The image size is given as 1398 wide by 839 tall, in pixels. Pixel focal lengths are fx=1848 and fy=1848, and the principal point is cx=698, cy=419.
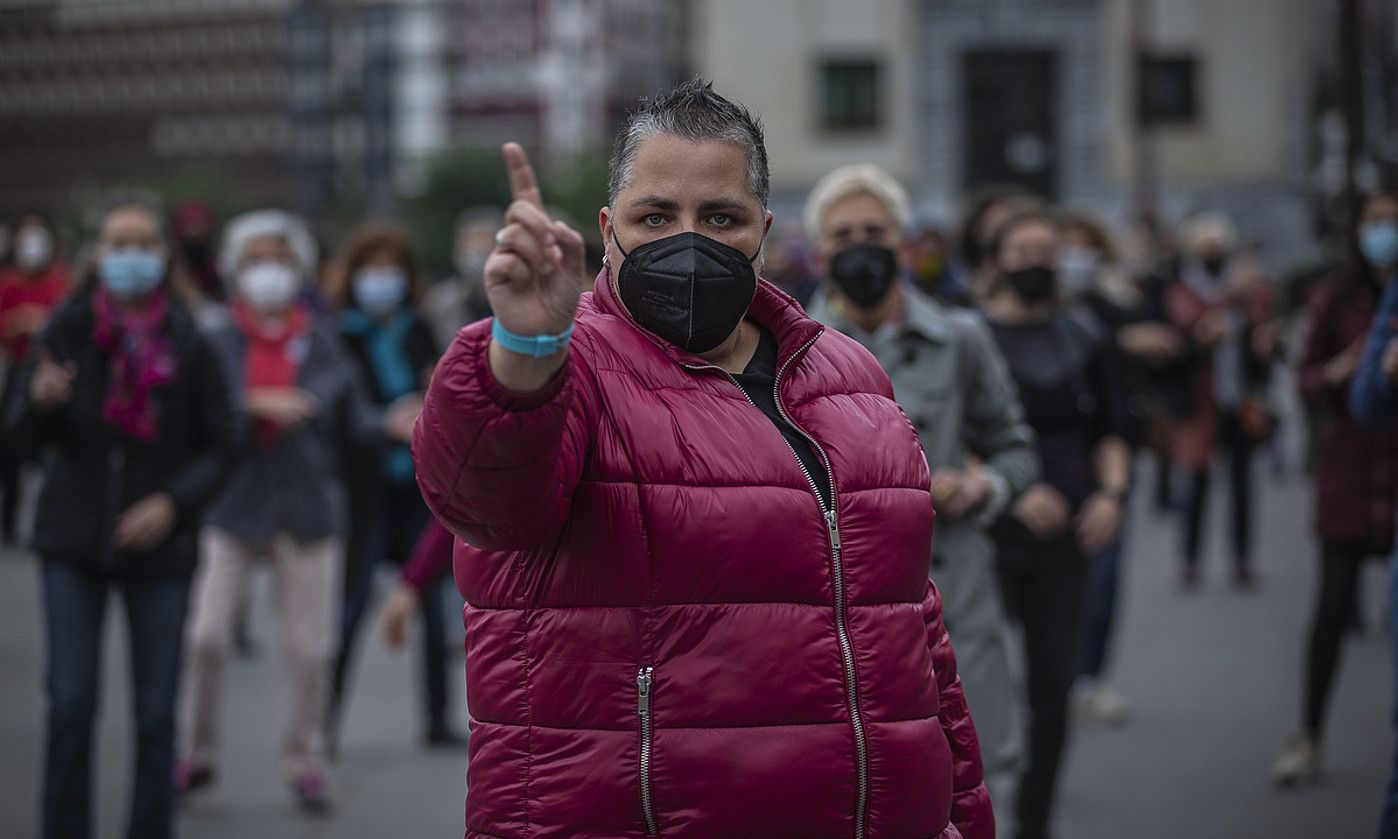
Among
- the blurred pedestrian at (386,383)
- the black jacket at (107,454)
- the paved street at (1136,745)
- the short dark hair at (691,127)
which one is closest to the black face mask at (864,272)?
the short dark hair at (691,127)

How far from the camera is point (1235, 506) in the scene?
41.1 feet

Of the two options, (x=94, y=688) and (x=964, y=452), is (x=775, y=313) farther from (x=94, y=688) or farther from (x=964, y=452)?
(x=94, y=688)

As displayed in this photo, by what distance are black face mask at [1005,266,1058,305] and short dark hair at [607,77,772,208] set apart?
3538 millimetres

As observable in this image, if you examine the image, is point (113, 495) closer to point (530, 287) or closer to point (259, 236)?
point (259, 236)

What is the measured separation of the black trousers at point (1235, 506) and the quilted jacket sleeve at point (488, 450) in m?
10.4

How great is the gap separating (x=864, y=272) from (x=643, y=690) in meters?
2.47

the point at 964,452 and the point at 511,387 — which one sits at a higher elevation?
the point at 511,387

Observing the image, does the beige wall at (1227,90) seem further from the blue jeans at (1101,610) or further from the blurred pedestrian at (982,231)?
the blurred pedestrian at (982,231)

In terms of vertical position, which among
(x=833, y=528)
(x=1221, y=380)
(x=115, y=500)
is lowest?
(x=1221, y=380)

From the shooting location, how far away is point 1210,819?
22.5 feet

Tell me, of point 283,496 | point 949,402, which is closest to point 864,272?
point 949,402

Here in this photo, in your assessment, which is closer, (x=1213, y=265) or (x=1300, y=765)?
(x=1300, y=765)

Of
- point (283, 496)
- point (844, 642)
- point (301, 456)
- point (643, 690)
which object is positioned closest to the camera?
point (643, 690)

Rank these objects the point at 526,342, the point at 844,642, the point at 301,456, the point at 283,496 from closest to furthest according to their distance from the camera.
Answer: the point at 526,342 < the point at 844,642 < the point at 283,496 < the point at 301,456
